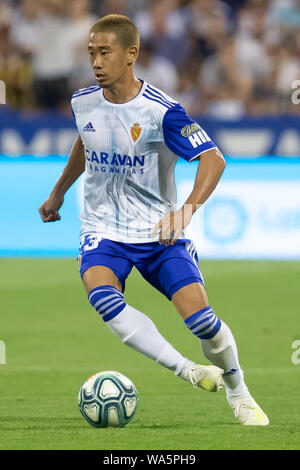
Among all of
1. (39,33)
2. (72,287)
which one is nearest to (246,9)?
(39,33)

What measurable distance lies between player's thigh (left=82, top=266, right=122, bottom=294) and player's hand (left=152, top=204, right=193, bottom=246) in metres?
0.44

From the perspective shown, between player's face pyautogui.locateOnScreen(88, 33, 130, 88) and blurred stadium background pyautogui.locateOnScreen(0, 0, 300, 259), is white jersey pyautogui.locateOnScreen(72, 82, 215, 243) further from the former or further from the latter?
blurred stadium background pyautogui.locateOnScreen(0, 0, 300, 259)

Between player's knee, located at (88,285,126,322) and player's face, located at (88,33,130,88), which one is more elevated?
player's face, located at (88,33,130,88)

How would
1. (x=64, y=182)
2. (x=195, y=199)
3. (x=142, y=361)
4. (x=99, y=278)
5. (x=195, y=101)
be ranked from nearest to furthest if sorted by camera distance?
(x=195, y=199), (x=99, y=278), (x=64, y=182), (x=142, y=361), (x=195, y=101)

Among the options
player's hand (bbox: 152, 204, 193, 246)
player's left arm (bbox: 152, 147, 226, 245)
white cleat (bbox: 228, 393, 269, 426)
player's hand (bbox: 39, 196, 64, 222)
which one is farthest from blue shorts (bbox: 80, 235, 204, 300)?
white cleat (bbox: 228, 393, 269, 426)

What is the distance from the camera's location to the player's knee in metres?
6.04

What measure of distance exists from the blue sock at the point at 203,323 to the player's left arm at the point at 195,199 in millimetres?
428

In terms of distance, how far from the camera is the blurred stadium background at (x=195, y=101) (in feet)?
45.3

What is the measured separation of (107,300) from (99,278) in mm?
148

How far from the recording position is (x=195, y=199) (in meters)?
5.96

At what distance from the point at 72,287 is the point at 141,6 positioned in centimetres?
530

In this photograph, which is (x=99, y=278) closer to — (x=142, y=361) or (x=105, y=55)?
(x=105, y=55)

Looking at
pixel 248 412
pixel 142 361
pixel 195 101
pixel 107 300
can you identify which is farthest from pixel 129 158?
pixel 195 101
